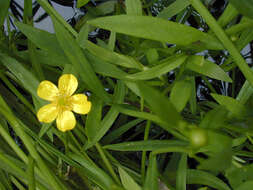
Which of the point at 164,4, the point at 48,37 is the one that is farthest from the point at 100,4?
the point at 48,37

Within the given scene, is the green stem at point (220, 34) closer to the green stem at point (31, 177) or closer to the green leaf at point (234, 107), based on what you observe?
the green leaf at point (234, 107)

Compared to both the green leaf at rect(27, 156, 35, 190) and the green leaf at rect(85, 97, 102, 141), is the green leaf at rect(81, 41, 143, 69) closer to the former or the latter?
the green leaf at rect(85, 97, 102, 141)

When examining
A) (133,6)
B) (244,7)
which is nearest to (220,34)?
(244,7)

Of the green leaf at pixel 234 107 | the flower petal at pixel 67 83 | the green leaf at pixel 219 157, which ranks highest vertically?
the flower petal at pixel 67 83

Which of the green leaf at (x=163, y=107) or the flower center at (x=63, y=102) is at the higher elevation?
the flower center at (x=63, y=102)

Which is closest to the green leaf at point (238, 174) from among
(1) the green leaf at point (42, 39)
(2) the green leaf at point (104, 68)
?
(2) the green leaf at point (104, 68)

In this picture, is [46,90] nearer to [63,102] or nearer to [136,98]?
[63,102]

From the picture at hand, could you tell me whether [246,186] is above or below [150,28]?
below
